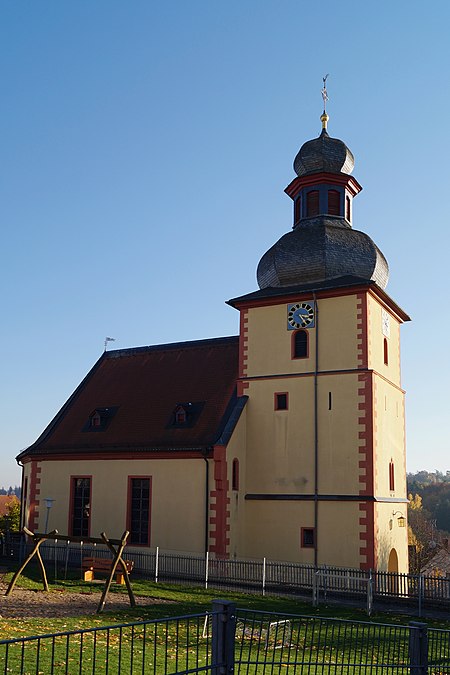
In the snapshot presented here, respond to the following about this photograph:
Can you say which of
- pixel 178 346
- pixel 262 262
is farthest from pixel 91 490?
pixel 262 262

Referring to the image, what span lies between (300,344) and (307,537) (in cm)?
693

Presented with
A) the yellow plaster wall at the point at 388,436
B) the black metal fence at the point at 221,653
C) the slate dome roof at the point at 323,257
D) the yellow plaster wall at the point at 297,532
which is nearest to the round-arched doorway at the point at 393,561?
the yellow plaster wall at the point at 388,436

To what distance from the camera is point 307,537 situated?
85.4ft

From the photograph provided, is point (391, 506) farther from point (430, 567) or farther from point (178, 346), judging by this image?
point (430, 567)

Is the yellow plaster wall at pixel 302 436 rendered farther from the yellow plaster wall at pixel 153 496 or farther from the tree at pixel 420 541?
the tree at pixel 420 541

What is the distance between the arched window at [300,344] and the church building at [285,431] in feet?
0.18

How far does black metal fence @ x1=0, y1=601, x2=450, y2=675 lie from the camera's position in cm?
676

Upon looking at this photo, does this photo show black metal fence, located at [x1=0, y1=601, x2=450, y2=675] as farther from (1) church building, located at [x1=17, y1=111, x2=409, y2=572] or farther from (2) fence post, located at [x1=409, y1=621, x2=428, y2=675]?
(1) church building, located at [x1=17, y1=111, x2=409, y2=572]

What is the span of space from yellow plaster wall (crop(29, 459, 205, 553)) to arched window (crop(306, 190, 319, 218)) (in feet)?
35.9

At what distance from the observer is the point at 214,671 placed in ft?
22.1

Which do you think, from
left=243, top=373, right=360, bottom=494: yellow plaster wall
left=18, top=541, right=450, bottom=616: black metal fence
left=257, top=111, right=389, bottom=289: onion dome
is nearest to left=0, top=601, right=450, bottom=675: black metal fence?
left=18, top=541, right=450, bottom=616: black metal fence

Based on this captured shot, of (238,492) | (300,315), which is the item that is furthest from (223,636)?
(300,315)

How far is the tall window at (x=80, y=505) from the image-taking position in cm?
3077

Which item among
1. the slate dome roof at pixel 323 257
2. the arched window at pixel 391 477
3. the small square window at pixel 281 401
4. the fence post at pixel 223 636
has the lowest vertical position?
the fence post at pixel 223 636
